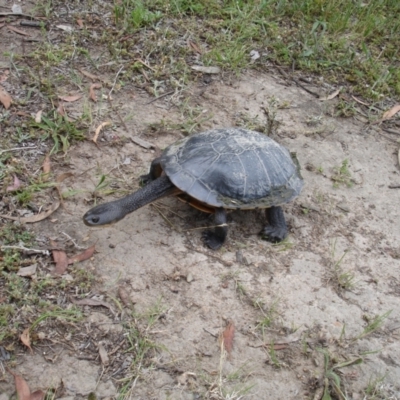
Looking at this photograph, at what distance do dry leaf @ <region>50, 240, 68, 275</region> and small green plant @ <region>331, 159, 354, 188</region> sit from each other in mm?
2368

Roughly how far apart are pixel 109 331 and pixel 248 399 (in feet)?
2.95

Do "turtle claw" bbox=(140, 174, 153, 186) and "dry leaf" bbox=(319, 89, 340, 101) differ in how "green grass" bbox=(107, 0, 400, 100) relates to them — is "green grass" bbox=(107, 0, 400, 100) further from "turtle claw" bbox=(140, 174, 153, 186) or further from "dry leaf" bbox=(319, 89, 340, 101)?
"turtle claw" bbox=(140, 174, 153, 186)

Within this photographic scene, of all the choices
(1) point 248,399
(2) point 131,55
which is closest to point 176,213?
(1) point 248,399

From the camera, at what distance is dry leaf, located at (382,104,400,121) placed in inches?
214

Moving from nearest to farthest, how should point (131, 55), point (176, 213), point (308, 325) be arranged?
point (308, 325) < point (176, 213) < point (131, 55)

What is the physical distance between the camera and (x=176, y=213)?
405 centimetres

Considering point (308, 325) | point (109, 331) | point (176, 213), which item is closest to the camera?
point (109, 331)

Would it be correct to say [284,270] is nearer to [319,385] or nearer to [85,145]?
[319,385]

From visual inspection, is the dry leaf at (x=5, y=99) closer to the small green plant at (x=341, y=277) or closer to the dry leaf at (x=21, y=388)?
the dry leaf at (x=21, y=388)

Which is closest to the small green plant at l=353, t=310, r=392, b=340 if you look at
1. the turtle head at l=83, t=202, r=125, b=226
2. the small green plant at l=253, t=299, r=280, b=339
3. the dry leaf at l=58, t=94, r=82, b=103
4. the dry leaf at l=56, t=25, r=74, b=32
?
the small green plant at l=253, t=299, r=280, b=339

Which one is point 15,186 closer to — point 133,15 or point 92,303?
point 92,303

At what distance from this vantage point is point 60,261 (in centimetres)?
350

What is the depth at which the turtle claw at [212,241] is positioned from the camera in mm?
3777

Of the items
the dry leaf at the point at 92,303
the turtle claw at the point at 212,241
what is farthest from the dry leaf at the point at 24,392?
the turtle claw at the point at 212,241
